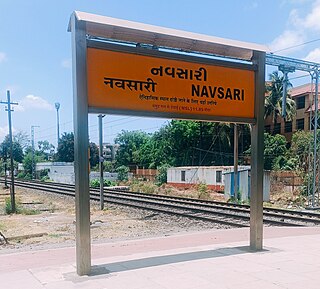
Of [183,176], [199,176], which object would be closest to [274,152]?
[183,176]

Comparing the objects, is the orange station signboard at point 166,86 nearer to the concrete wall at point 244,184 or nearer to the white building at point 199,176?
the concrete wall at point 244,184

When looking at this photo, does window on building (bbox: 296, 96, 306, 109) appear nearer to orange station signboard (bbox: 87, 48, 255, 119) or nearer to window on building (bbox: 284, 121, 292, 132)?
window on building (bbox: 284, 121, 292, 132)

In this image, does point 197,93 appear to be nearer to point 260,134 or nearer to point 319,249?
point 260,134

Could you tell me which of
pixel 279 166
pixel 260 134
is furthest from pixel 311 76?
pixel 279 166

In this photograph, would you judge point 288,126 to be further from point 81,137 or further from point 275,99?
point 81,137

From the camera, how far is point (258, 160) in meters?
6.75

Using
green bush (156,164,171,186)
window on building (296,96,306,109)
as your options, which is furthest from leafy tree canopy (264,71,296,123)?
green bush (156,164,171,186)

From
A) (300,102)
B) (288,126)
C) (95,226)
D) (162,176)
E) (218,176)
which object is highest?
(300,102)

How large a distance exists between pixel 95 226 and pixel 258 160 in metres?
7.41

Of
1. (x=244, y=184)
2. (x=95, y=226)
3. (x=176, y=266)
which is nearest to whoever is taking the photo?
(x=176, y=266)

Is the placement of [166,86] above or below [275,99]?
below

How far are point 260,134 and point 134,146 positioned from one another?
60.6 meters

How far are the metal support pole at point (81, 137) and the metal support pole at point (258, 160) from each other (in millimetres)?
3237

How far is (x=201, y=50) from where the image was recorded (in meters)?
6.53
